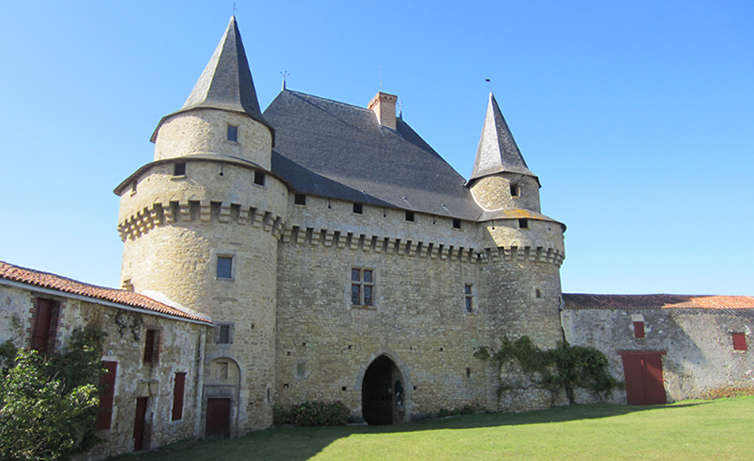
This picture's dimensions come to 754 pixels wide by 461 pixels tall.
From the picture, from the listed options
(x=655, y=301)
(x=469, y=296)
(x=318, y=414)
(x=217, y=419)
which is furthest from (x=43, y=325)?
(x=655, y=301)

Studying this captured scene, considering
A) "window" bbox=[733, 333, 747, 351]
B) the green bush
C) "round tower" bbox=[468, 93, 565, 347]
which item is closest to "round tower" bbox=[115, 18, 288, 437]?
the green bush

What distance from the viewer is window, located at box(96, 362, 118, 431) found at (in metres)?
11.0

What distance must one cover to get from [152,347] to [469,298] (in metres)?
13.2

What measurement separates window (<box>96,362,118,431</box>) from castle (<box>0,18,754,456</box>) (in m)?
0.06

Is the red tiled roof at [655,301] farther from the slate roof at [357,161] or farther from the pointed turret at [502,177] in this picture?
the slate roof at [357,161]

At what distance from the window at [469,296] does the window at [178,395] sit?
11927 millimetres

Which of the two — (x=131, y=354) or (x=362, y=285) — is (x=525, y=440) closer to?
(x=362, y=285)

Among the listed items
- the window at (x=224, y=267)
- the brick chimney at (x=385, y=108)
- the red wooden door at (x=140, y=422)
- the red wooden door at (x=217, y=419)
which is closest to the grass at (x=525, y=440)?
the red wooden door at (x=140, y=422)

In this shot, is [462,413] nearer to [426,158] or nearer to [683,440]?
[683,440]

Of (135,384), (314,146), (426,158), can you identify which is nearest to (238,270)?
(135,384)

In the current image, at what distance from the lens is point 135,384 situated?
39.9 ft

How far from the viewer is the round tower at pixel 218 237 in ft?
51.5

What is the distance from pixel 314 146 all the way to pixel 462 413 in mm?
11811

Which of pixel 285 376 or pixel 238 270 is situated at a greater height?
pixel 238 270
